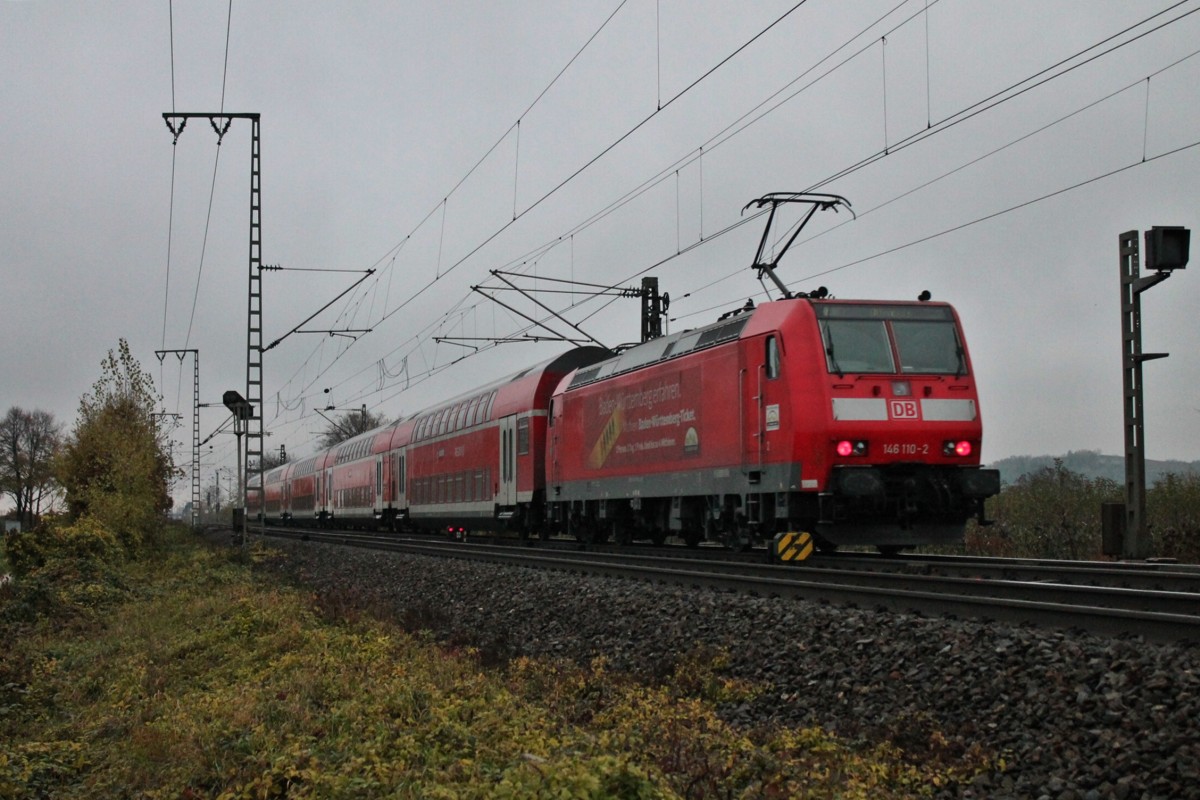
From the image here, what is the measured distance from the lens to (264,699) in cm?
834

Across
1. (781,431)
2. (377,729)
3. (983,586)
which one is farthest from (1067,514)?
(377,729)

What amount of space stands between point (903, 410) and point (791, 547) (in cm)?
226

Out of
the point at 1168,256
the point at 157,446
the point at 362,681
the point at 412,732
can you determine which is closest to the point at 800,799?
the point at 412,732

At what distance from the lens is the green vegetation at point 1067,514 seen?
58.2 feet

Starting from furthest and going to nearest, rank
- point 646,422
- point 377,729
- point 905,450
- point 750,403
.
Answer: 1. point 646,422
2. point 750,403
3. point 905,450
4. point 377,729

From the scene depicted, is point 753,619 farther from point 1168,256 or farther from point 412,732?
point 1168,256

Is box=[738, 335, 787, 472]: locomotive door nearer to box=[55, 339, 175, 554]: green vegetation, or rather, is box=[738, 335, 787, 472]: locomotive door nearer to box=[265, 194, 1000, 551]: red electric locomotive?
box=[265, 194, 1000, 551]: red electric locomotive

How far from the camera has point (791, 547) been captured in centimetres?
1402

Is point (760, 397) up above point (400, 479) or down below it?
above

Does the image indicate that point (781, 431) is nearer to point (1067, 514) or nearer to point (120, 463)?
point (1067, 514)

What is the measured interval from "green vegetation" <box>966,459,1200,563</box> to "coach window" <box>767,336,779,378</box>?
21.8 feet

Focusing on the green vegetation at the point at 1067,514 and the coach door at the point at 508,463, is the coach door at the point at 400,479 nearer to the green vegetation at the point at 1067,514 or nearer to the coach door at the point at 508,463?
the coach door at the point at 508,463

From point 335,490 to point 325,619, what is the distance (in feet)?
118

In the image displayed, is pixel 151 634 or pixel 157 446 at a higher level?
pixel 157 446
